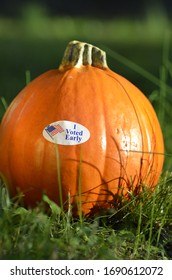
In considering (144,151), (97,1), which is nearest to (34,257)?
(144,151)

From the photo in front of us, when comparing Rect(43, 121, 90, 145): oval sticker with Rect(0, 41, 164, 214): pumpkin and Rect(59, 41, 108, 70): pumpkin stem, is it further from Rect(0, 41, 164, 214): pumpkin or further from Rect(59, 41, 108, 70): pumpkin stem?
Rect(59, 41, 108, 70): pumpkin stem

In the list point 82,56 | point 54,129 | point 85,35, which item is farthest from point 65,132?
point 85,35

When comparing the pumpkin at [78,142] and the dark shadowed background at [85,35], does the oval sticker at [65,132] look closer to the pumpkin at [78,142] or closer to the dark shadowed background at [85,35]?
the pumpkin at [78,142]

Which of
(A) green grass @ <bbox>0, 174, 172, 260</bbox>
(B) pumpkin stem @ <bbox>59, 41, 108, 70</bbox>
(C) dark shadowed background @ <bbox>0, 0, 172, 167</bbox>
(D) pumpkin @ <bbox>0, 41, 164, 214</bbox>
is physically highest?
(C) dark shadowed background @ <bbox>0, 0, 172, 167</bbox>

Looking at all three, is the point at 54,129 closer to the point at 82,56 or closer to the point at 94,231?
the point at 82,56

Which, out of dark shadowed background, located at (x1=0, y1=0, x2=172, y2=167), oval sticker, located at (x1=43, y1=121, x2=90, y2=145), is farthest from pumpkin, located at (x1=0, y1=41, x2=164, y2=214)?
dark shadowed background, located at (x1=0, y1=0, x2=172, y2=167)

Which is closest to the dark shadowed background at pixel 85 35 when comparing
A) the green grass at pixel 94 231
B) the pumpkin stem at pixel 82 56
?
the pumpkin stem at pixel 82 56

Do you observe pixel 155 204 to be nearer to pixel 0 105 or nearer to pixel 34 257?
pixel 34 257
